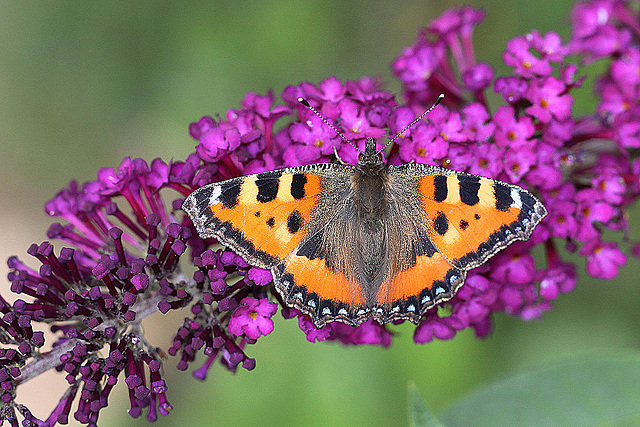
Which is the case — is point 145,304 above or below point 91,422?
above

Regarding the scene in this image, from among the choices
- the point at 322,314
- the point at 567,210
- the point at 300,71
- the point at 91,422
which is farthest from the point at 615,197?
the point at 300,71

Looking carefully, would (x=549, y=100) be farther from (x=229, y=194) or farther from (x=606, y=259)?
(x=229, y=194)

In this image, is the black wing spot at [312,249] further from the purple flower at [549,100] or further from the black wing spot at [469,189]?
the purple flower at [549,100]

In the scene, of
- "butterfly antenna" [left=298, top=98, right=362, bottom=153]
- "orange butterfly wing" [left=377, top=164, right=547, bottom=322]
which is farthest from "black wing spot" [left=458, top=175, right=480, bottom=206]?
"butterfly antenna" [left=298, top=98, right=362, bottom=153]

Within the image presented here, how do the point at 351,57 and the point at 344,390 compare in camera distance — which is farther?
the point at 351,57

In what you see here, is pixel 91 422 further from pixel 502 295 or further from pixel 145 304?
pixel 502 295

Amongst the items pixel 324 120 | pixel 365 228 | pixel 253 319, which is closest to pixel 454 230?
pixel 365 228

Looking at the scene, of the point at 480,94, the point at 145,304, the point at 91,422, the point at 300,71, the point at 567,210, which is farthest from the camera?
the point at 300,71

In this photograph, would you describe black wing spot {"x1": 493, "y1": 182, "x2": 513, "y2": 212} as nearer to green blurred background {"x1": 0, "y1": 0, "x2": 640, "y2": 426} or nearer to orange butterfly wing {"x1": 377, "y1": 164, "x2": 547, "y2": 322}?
orange butterfly wing {"x1": 377, "y1": 164, "x2": 547, "y2": 322}
